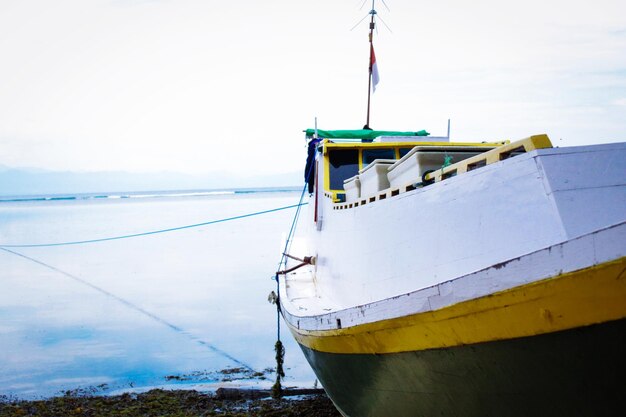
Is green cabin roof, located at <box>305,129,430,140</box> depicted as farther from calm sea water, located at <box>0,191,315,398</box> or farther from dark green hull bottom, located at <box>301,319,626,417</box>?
dark green hull bottom, located at <box>301,319,626,417</box>

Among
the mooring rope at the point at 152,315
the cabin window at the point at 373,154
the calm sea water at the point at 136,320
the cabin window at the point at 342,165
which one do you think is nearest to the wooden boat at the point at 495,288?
the cabin window at the point at 342,165

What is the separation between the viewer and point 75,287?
24531 millimetres

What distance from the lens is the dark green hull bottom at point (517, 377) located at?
3154 mm

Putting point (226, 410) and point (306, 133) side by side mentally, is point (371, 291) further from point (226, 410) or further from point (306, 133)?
point (306, 133)

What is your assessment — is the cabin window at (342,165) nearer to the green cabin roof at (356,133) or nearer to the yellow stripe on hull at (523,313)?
the green cabin roof at (356,133)

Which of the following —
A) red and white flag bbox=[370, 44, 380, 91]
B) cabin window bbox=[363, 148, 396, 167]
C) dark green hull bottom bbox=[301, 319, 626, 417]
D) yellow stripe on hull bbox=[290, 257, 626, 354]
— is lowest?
dark green hull bottom bbox=[301, 319, 626, 417]

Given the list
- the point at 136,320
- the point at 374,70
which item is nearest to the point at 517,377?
the point at 374,70

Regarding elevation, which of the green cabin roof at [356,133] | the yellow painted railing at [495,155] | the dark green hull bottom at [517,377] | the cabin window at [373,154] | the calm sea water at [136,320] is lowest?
the calm sea water at [136,320]

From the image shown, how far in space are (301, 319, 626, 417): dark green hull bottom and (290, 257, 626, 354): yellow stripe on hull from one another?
6cm

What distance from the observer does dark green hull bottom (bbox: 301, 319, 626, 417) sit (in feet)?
10.3

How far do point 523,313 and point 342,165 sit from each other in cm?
631

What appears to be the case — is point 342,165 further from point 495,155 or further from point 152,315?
point 152,315

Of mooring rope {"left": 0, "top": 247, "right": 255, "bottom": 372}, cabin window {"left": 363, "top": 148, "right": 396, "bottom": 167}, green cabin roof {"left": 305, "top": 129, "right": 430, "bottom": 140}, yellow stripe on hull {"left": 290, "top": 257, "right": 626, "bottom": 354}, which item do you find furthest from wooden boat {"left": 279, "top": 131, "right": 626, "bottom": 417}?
mooring rope {"left": 0, "top": 247, "right": 255, "bottom": 372}

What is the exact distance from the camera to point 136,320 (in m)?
18.6
